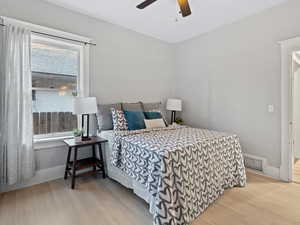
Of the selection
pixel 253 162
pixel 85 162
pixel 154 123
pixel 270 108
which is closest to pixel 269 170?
pixel 253 162

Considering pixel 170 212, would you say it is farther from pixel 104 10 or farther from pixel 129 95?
pixel 104 10

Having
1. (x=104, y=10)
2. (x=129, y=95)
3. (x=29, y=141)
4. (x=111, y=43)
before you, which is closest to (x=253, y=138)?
(x=129, y=95)

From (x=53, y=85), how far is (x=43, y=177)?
147 cm

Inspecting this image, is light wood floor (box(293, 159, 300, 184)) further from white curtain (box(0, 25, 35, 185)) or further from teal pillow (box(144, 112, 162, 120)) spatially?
white curtain (box(0, 25, 35, 185))

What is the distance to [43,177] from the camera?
2.63 metres

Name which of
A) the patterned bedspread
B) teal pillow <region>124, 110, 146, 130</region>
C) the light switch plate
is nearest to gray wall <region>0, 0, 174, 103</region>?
teal pillow <region>124, 110, 146, 130</region>

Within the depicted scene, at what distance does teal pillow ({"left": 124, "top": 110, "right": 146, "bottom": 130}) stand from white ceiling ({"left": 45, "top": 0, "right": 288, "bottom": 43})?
68.0 inches

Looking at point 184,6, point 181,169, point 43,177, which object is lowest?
point 43,177

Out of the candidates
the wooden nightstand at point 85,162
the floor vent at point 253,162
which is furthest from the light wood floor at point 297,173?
the wooden nightstand at point 85,162

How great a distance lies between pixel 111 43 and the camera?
11.1 ft

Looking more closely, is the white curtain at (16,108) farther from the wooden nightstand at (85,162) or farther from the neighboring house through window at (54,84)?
the wooden nightstand at (85,162)

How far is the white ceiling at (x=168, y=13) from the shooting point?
2.67 metres

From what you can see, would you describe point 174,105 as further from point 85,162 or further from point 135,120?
point 85,162

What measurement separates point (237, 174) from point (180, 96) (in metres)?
2.42
